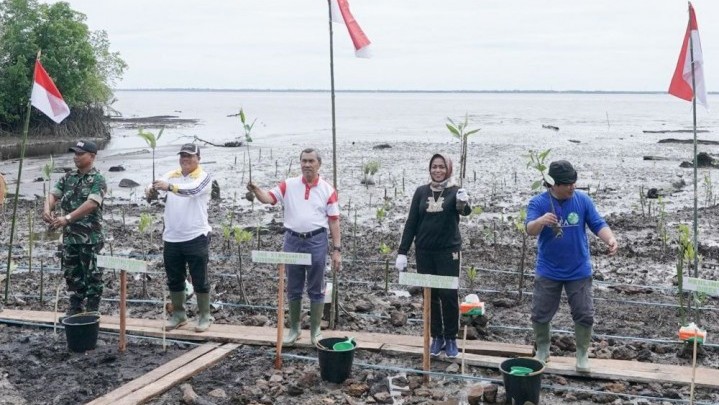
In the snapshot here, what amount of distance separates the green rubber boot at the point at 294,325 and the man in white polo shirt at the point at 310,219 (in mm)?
132

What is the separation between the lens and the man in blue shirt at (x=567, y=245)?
5.63 metres

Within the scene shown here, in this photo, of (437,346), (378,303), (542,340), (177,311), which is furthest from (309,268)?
(378,303)

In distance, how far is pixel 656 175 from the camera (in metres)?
24.0

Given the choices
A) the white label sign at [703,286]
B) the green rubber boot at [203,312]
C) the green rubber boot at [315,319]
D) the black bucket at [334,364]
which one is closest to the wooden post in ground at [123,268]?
the green rubber boot at [203,312]

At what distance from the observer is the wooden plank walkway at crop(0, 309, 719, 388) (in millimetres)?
5777

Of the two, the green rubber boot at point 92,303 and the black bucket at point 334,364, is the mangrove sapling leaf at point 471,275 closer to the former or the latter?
the black bucket at point 334,364

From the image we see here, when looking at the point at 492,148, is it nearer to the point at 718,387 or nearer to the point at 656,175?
the point at 656,175

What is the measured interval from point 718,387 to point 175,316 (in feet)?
16.0

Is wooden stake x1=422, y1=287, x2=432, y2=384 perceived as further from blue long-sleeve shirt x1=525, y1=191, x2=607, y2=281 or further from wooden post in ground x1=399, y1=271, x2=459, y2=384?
blue long-sleeve shirt x1=525, y1=191, x2=607, y2=281

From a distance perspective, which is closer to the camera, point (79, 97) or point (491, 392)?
point (491, 392)

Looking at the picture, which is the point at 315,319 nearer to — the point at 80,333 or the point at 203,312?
the point at 203,312

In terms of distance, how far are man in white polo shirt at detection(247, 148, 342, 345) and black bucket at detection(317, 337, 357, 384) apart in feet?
2.05

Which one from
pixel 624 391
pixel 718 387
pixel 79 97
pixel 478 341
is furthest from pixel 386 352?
pixel 79 97

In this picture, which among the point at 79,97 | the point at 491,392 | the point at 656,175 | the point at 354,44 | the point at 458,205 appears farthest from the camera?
the point at 79,97
